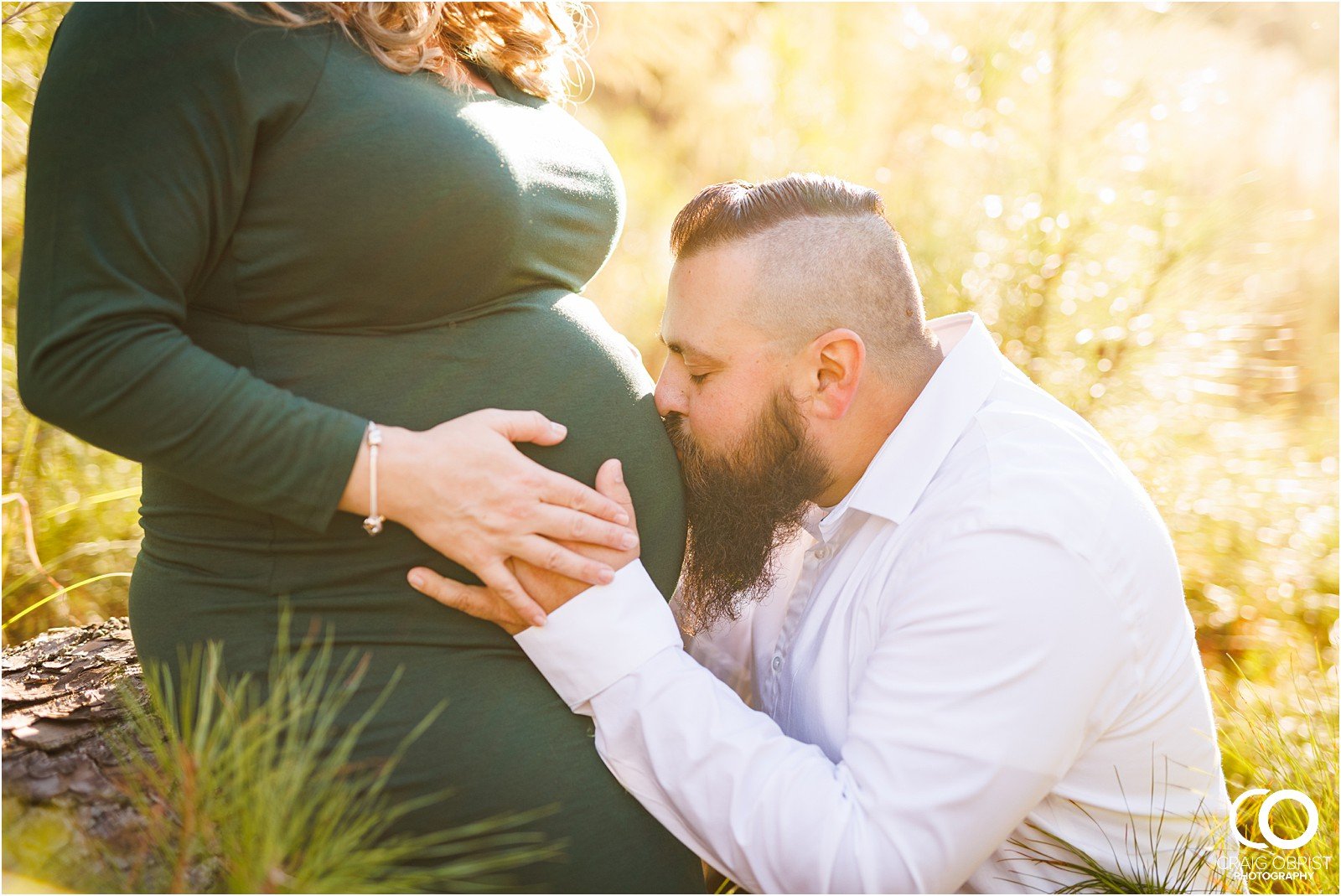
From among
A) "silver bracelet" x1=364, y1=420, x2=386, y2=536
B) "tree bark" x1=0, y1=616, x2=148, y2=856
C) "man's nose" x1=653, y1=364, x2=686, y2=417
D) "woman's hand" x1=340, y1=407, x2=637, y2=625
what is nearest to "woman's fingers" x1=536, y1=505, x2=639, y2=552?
"woman's hand" x1=340, y1=407, x2=637, y2=625

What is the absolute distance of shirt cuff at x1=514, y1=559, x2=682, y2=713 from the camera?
1.28 metres

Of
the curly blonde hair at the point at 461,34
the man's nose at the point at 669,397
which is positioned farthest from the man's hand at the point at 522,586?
the curly blonde hair at the point at 461,34

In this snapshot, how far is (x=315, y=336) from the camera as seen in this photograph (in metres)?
1.25

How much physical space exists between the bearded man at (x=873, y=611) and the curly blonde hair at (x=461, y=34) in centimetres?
37

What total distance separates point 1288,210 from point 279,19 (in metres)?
3.63

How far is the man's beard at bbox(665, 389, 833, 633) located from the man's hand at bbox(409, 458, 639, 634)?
0.27 metres

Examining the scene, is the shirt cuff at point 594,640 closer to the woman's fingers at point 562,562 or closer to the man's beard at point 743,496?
the woman's fingers at point 562,562

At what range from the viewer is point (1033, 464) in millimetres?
1340

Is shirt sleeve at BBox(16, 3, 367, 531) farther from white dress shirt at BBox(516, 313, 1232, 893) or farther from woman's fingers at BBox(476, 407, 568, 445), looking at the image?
white dress shirt at BBox(516, 313, 1232, 893)

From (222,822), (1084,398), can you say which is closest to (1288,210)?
(1084,398)

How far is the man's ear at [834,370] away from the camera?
1.56m

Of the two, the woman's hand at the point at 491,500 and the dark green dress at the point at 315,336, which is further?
the woman's hand at the point at 491,500

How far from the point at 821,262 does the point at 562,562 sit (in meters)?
0.73

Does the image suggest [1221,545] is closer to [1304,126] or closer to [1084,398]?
[1084,398]
